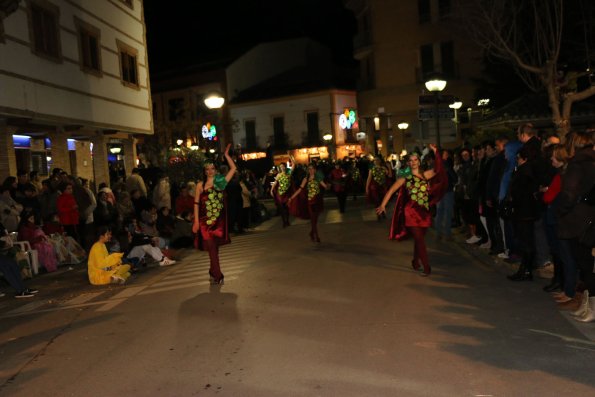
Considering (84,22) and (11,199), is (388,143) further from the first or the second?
(11,199)

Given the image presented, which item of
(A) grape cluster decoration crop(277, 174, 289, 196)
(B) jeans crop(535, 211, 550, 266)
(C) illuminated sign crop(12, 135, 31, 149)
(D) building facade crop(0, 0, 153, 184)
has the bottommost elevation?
(B) jeans crop(535, 211, 550, 266)

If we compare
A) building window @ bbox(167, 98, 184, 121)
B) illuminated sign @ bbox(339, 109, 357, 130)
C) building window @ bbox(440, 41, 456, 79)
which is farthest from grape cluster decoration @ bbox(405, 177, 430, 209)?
building window @ bbox(167, 98, 184, 121)

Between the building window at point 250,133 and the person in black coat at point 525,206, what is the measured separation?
45.6 m

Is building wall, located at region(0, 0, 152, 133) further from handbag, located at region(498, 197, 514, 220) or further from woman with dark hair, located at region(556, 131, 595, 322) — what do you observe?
woman with dark hair, located at region(556, 131, 595, 322)

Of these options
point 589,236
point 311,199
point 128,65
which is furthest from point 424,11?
point 589,236

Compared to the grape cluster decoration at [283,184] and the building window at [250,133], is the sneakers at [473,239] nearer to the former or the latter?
the grape cluster decoration at [283,184]

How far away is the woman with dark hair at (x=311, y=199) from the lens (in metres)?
14.3

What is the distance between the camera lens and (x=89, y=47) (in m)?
17.9

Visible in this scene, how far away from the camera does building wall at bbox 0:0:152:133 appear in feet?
45.3

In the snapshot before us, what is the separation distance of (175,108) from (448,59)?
79.7 feet

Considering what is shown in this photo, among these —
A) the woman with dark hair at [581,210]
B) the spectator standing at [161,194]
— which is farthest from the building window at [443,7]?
the woman with dark hair at [581,210]

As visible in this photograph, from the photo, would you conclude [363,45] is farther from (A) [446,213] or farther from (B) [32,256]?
(B) [32,256]

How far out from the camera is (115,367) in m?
5.70

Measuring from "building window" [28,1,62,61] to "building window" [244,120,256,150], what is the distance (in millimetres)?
37662
